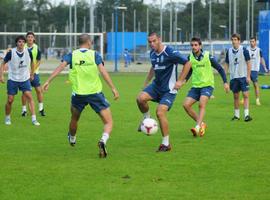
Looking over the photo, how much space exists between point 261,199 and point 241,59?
909cm

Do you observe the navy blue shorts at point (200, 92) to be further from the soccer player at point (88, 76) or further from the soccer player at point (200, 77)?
the soccer player at point (88, 76)

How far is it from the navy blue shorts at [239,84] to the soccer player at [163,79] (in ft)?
16.5

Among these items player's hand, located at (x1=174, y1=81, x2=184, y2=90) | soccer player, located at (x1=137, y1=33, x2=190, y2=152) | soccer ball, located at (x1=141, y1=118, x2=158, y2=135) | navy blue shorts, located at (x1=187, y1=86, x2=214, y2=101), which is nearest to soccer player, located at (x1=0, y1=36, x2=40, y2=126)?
navy blue shorts, located at (x1=187, y1=86, x2=214, y2=101)

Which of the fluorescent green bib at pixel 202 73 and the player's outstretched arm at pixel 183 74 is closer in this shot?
the player's outstretched arm at pixel 183 74

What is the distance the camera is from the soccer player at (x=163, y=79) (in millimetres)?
11438

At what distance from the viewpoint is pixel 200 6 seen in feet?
329

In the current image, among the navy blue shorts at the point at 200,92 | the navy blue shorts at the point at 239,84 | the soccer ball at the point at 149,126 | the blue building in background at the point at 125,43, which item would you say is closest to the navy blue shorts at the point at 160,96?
the soccer ball at the point at 149,126

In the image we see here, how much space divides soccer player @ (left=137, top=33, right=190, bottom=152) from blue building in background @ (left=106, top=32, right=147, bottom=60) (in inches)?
2415

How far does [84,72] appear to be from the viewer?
10.9m

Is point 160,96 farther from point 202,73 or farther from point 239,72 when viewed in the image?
point 239,72

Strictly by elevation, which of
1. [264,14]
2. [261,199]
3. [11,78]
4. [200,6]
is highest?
[200,6]

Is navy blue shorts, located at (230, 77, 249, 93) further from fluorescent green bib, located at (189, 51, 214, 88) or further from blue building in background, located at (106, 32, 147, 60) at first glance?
blue building in background, located at (106, 32, 147, 60)

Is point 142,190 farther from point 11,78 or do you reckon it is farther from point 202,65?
point 11,78

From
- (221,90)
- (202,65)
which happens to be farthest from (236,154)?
(221,90)
